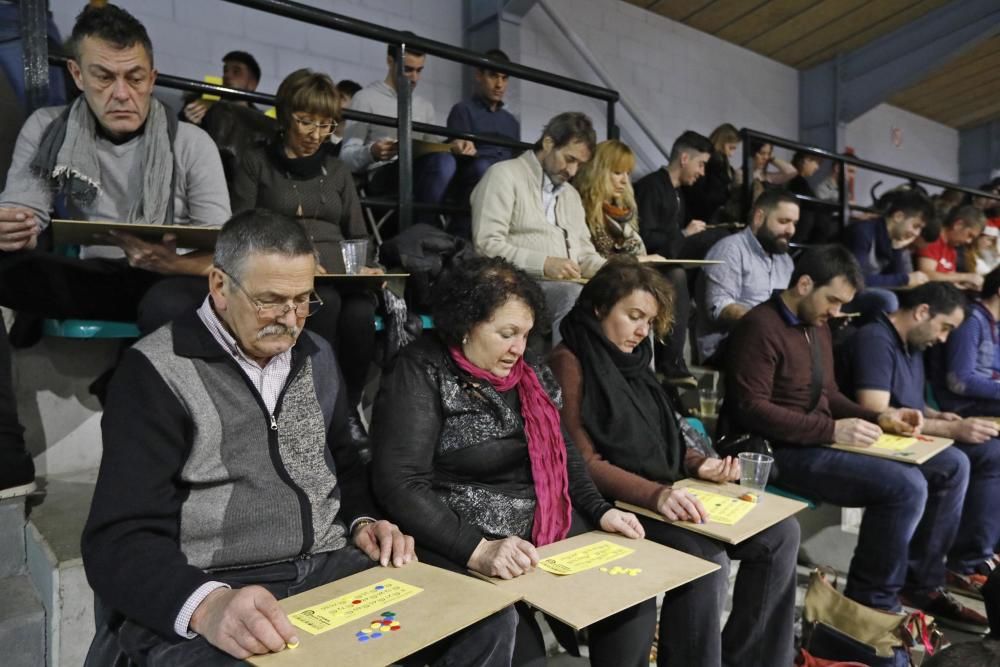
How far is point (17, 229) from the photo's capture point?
5.31 ft

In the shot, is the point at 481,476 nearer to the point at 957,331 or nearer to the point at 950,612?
the point at 950,612

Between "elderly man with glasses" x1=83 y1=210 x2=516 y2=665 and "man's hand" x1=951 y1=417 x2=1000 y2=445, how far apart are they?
2316 millimetres

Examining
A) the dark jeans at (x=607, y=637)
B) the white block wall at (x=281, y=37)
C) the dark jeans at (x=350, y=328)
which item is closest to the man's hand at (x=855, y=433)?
the dark jeans at (x=607, y=637)

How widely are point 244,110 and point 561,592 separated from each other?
6.63 feet

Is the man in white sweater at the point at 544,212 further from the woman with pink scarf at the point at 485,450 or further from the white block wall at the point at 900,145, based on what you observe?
the white block wall at the point at 900,145

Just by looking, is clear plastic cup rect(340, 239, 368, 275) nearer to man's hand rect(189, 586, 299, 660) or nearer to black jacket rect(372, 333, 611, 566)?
black jacket rect(372, 333, 611, 566)

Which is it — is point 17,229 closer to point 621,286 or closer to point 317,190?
point 317,190

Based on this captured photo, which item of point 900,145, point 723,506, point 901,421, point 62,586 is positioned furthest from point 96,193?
point 900,145

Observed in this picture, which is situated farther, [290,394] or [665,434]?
[665,434]

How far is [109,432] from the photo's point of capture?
113 centimetres

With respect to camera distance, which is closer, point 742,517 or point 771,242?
point 742,517

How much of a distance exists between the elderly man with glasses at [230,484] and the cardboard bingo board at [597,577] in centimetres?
10

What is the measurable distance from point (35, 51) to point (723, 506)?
211cm

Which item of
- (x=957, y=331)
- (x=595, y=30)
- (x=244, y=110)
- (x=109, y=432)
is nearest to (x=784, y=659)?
(x=109, y=432)
